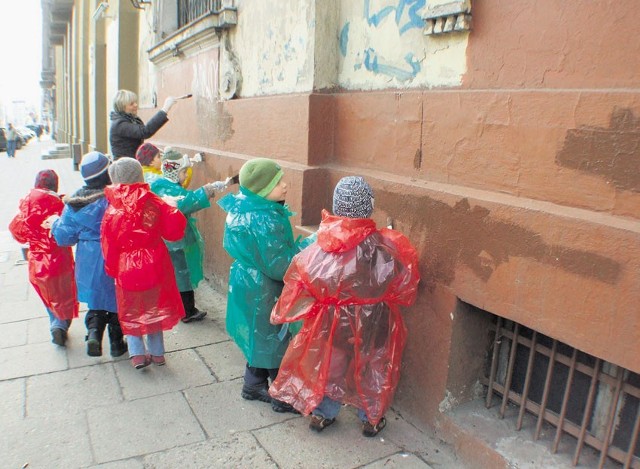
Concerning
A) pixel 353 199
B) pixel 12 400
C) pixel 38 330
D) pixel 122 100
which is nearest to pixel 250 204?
pixel 353 199

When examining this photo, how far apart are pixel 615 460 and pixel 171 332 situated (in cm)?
316

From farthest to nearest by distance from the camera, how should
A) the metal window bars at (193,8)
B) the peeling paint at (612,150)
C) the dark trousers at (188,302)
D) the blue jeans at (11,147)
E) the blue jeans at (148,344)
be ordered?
the blue jeans at (11,147), the metal window bars at (193,8), the dark trousers at (188,302), the blue jeans at (148,344), the peeling paint at (612,150)

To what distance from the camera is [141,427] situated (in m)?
2.91

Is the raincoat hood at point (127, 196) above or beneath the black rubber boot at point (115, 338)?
above

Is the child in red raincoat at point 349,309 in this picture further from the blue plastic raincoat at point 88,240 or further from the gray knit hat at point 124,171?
the blue plastic raincoat at point 88,240

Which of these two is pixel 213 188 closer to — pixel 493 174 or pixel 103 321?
pixel 103 321

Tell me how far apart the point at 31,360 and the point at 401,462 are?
2.66 meters

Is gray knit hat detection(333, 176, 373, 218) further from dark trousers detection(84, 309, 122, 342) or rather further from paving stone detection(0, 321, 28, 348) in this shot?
paving stone detection(0, 321, 28, 348)

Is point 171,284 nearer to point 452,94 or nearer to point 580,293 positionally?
point 452,94

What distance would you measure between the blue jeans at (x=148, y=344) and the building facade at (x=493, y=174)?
4.01ft

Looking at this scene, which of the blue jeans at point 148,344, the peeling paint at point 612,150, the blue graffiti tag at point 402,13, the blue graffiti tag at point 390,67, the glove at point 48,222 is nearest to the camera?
the peeling paint at point 612,150

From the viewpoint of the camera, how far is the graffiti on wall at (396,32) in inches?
114

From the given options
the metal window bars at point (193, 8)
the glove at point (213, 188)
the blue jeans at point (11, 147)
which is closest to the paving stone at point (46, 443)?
the glove at point (213, 188)

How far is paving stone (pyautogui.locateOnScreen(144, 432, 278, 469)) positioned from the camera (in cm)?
258
